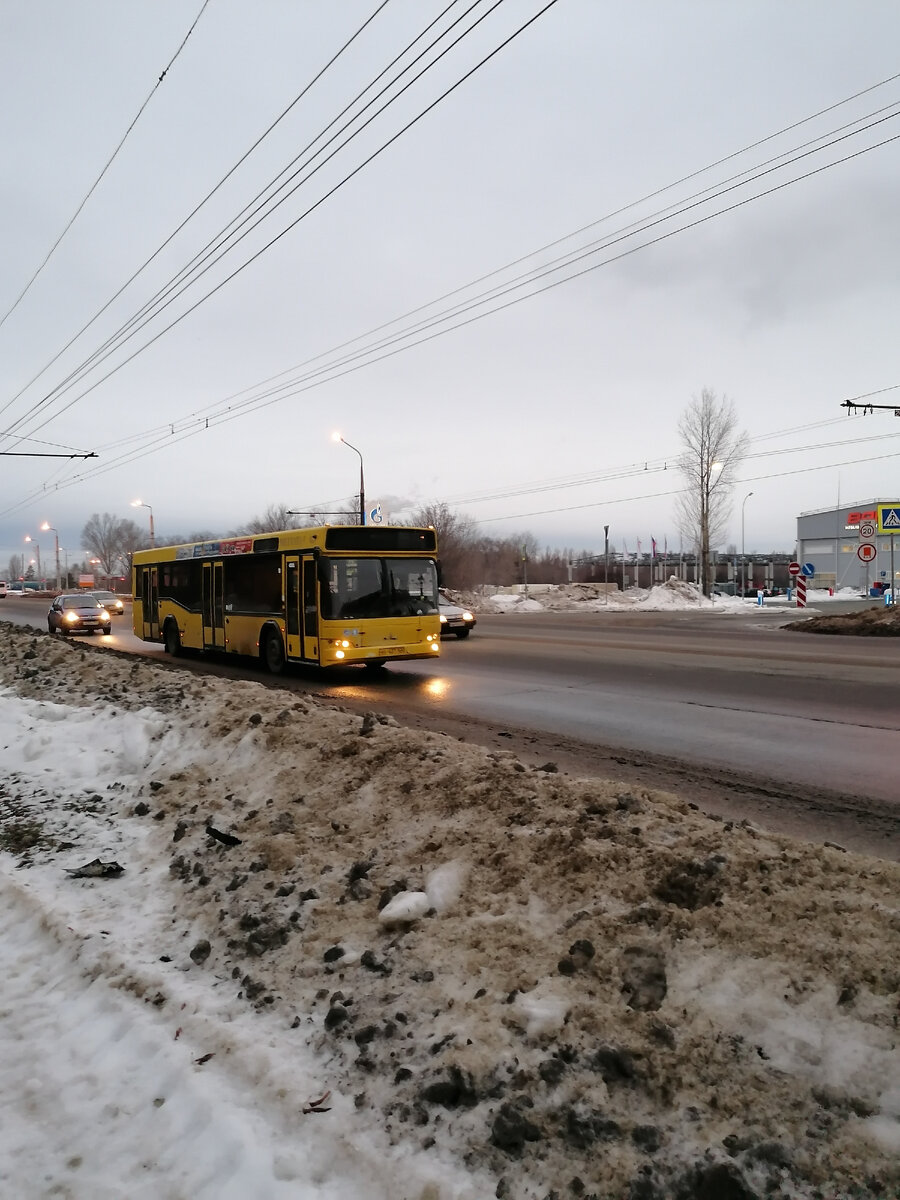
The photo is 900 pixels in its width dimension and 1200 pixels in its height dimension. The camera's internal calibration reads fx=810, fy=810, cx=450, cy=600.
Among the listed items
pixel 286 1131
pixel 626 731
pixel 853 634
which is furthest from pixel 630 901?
pixel 853 634

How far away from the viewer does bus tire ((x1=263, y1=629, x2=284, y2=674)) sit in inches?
591

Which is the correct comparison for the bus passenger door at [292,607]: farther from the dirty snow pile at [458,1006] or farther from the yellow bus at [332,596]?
the dirty snow pile at [458,1006]

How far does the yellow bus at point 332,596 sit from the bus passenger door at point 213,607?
0.17 meters

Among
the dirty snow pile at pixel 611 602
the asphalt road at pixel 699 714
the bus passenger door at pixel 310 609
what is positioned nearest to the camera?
the asphalt road at pixel 699 714

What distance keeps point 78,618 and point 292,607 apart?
20400 millimetres

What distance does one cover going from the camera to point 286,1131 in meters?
2.69

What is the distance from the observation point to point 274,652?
15.3 m

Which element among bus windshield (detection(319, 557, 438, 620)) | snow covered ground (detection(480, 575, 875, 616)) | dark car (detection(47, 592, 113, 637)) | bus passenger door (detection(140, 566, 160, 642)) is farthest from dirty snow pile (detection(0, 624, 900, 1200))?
snow covered ground (detection(480, 575, 875, 616))

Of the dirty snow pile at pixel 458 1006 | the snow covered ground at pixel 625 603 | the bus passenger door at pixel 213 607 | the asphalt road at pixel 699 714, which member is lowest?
the snow covered ground at pixel 625 603

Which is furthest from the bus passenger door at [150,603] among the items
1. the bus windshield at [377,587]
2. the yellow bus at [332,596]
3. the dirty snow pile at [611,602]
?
the dirty snow pile at [611,602]

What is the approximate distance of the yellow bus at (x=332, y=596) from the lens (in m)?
13.6

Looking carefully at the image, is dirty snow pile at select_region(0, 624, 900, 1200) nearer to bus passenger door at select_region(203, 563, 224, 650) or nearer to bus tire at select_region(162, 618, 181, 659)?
bus passenger door at select_region(203, 563, 224, 650)

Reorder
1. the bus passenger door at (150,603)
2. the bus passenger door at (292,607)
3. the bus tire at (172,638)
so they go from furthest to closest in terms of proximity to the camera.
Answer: the bus passenger door at (150,603) < the bus tire at (172,638) < the bus passenger door at (292,607)

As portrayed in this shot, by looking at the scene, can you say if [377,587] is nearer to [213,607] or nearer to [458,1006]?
[213,607]
